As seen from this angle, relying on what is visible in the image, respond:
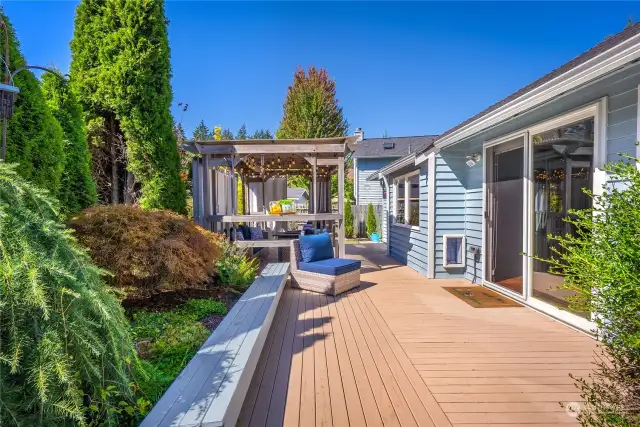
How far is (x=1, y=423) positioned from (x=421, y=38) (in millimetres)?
11539

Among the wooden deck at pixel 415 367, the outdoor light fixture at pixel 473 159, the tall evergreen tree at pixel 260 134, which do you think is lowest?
the wooden deck at pixel 415 367

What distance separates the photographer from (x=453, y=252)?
614 cm

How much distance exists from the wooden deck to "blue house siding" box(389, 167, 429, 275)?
2.10 meters

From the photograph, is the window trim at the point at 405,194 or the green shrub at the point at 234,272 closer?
the green shrub at the point at 234,272

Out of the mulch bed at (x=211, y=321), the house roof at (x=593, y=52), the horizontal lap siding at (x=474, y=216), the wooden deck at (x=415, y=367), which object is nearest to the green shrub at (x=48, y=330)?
the wooden deck at (x=415, y=367)

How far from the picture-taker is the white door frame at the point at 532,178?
3.21 meters

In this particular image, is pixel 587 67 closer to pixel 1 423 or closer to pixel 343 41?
pixel 1 423

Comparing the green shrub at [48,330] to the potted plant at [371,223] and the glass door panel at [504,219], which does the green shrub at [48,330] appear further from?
the potted plant at [371,223]

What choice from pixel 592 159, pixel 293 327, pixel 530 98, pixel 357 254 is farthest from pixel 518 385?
pixel 357 254

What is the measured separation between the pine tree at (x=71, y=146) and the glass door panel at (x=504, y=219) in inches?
237

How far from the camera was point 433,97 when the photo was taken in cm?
1503

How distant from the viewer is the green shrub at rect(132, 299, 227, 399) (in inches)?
88.0

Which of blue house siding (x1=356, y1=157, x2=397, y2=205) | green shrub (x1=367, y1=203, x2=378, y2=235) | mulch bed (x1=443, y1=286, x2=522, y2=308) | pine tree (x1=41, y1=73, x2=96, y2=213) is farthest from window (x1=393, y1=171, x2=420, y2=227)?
blue house siding (x1=356, y1=157, x2=397, y2=205)

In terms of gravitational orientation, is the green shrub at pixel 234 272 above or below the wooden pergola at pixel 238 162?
below
